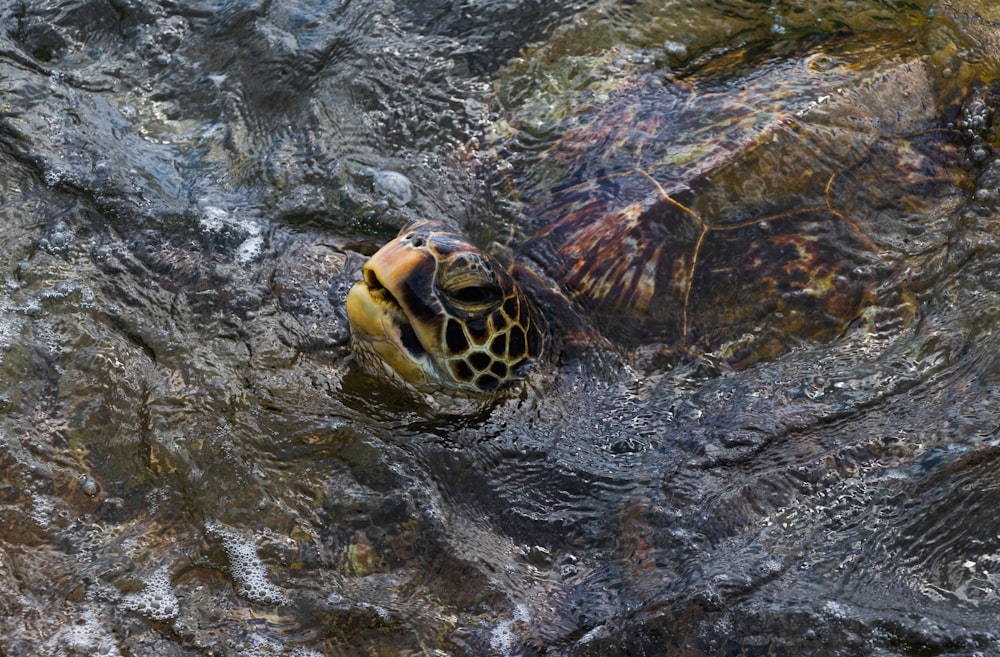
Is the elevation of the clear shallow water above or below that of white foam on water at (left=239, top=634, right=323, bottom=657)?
above

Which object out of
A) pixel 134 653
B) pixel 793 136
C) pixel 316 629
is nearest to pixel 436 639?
pixel 316 629

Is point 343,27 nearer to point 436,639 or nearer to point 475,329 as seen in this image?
point 475,329

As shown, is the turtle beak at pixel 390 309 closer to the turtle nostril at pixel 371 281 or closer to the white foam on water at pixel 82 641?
the turtle nostril at pixel 371 281

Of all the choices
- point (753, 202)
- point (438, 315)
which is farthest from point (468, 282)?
point (753, 202)

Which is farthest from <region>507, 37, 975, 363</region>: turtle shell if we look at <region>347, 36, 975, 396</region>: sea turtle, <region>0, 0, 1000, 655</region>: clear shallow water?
<region>0, 0, 1000, 655</region>: clear shallow water

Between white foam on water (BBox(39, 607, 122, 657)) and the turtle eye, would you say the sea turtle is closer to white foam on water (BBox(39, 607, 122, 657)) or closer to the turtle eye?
the turtle eye

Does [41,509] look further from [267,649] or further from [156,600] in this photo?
[267,649]

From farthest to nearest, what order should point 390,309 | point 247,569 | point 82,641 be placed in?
1. point 390,309
2. point 247,569
3. point 82,641
